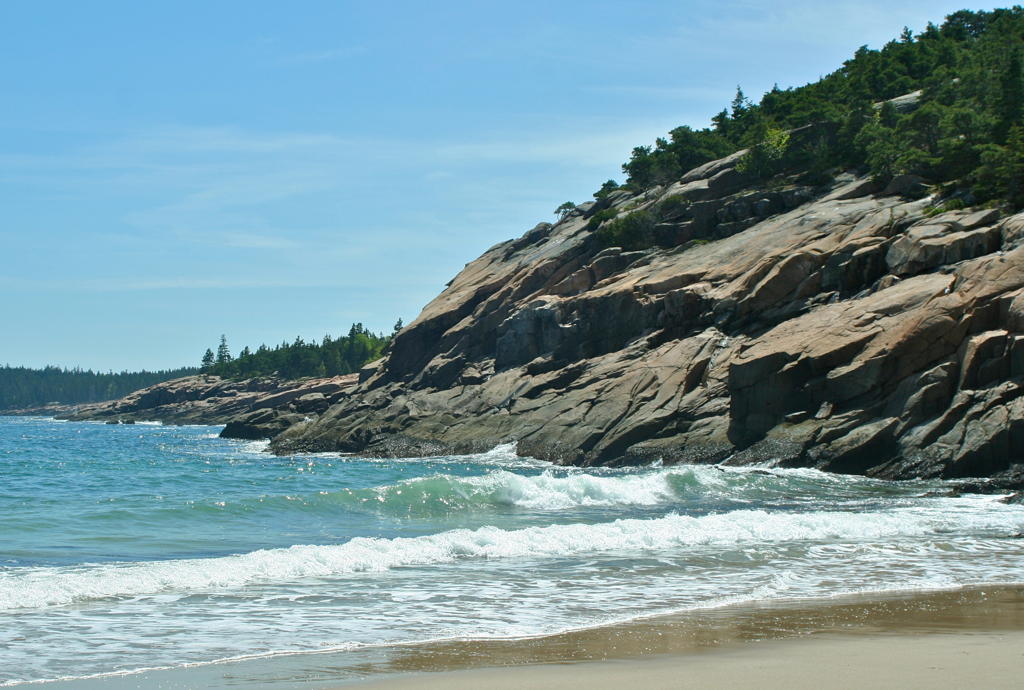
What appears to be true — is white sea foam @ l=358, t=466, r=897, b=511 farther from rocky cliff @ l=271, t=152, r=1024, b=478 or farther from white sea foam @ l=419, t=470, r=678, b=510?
rocky cliff @ l=271, t=152, r=1024, b=478

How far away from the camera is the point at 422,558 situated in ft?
45.4

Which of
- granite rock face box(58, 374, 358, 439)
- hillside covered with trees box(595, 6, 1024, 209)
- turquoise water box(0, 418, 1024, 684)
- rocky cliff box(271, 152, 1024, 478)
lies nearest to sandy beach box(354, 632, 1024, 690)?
turquoise water box(0, 418, 1024, 684)

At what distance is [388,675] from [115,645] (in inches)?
135

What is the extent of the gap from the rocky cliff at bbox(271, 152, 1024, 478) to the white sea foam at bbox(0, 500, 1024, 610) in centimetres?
596

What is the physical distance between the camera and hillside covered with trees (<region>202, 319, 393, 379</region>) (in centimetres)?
13612

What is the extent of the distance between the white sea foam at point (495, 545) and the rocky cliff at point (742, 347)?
5.96 metres

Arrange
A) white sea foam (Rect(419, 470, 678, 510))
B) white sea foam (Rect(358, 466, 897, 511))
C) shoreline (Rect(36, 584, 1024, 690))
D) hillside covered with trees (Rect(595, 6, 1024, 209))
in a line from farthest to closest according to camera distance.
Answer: hillside covered with trees (Rect(595, 6, 1024, 209)), white sea foam (Rect(419, 470, 678, 510)), white sea foam (Rect(358, 466, 897, 511)), shoreline (Rect(36, 584, 1024, 690))

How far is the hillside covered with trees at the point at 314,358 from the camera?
136125 millimetres

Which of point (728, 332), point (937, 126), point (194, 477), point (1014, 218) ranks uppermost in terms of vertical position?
point (937, 126)

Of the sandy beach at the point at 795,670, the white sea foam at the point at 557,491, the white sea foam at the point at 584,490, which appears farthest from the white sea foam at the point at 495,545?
the sandy beach at the point at 795,670

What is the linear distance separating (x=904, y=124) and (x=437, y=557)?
4137cm

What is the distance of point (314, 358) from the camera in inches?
5541

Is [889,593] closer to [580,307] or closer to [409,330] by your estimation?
[580,307]

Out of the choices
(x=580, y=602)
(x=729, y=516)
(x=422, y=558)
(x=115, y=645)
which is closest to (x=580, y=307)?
(x=729, y=516)
